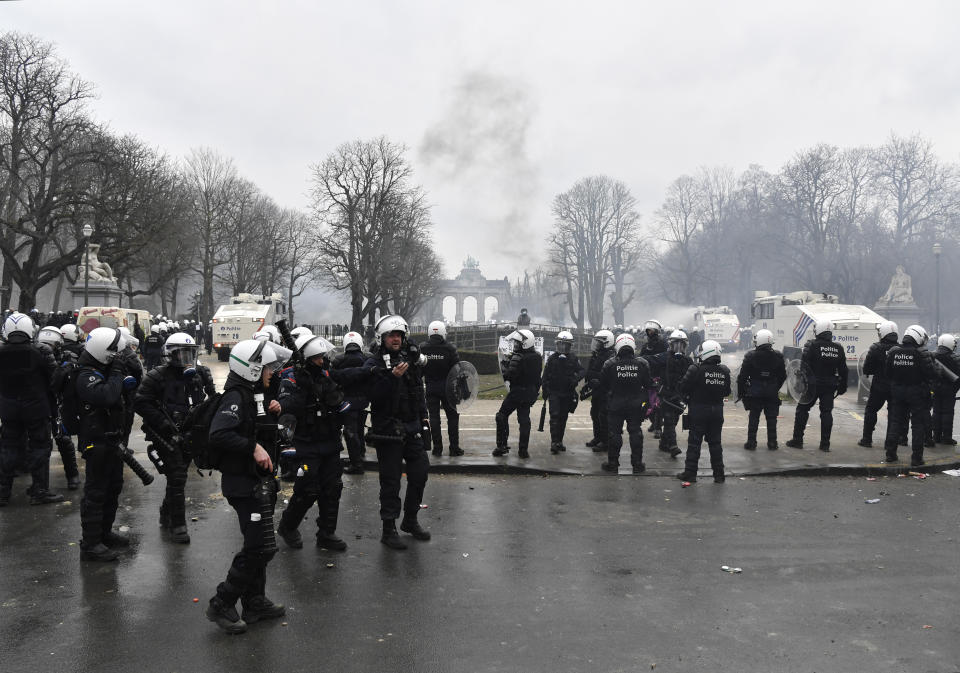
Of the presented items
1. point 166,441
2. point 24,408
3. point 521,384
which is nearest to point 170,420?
point 166,441

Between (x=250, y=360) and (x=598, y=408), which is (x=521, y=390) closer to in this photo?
(x=598, y=408)

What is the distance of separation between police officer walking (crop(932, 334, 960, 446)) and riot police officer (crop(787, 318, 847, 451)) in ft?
4.42

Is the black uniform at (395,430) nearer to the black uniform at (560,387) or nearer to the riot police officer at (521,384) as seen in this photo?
the riot police officer at (521,384)

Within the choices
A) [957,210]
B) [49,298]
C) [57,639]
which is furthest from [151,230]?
[957,210]

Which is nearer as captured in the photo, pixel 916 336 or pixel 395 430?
pixel 395 430

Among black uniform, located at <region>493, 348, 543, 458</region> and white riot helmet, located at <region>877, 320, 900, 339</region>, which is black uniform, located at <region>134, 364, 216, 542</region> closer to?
black uniform, located at <region>493, 348, 543, 458</region>

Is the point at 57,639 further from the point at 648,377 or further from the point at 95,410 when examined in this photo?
the point at 648,377

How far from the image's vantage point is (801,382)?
37.6ft

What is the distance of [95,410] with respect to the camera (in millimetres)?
6160

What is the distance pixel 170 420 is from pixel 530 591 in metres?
3.49

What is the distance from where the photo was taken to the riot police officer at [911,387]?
986 centimetres

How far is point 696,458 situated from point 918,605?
4.16 m

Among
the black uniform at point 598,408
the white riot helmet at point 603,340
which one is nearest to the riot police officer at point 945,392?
the white riot helmet at point 603,340

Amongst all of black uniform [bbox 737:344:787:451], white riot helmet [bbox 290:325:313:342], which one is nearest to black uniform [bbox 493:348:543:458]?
white riot helmet [bbox 290:325:313:342]
